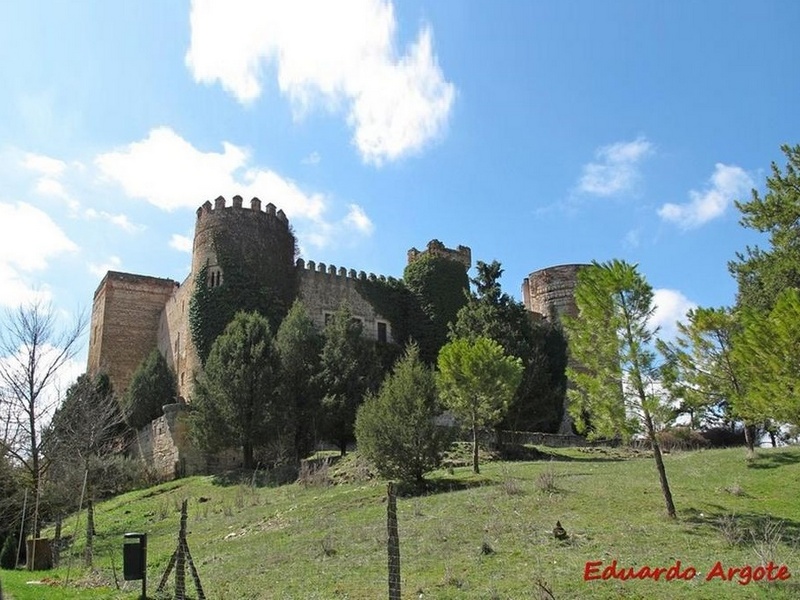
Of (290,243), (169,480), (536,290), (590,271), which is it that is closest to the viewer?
(590,271)

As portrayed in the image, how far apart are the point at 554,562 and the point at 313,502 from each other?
357 inches

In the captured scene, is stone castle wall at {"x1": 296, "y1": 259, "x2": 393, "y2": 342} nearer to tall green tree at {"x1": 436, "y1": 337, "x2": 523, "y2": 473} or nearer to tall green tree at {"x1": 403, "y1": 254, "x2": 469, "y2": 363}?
tall green tree at {"x1": 403, "y1": 254, "x2": 469, "y2": 363}

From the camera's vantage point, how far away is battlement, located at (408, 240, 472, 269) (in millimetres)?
40438

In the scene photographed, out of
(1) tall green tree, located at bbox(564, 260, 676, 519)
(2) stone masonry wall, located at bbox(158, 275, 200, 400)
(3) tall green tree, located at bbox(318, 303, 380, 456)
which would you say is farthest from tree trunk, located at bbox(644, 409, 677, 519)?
(2) stone masonry wall, located at bbox(158, 275, 200, 400)

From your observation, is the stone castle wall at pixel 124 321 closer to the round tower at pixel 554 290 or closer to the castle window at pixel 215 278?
the castle window at pixel 215 278

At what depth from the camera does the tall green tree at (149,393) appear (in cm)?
3538

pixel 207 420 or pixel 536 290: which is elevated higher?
pixel 536 290

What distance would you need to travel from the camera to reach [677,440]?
29125 mm

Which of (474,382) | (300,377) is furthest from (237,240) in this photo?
(474,382)

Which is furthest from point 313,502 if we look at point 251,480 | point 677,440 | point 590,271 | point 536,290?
point 536,290

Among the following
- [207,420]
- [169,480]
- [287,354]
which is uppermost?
Result: [287,354]

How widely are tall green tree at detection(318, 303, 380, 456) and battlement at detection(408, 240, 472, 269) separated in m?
10.7

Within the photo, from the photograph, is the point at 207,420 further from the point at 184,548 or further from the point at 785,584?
the point at 785,584

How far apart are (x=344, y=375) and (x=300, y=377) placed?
2.10 meters
